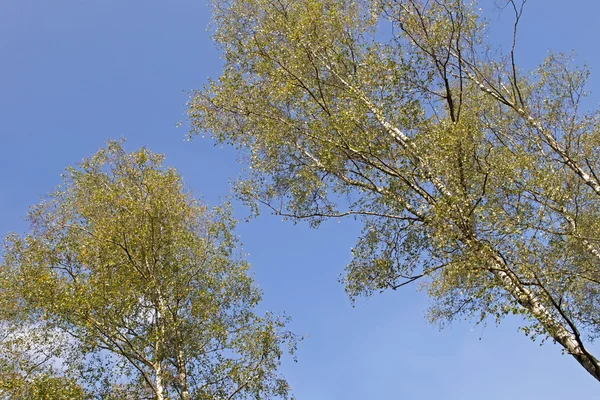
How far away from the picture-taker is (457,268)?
11.7m

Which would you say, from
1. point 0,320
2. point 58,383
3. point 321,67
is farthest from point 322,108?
point 0,320

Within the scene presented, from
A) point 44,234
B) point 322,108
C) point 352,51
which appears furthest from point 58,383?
point 352,51

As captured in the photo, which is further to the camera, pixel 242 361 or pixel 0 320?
pixel 0 320

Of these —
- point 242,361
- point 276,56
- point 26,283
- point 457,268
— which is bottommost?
point 457,268

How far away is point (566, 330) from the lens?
11.3 meters

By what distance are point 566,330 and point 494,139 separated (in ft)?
33.5

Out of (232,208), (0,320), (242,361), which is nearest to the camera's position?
(242,361)

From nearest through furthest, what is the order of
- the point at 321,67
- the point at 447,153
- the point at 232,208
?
1. the point at 447,153
2. the point at 321,67
3. the point at 232,208

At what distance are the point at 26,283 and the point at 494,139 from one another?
17325mm

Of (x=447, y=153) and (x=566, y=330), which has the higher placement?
(x=447, y=153)

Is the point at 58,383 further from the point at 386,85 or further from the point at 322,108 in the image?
the point at 386,85

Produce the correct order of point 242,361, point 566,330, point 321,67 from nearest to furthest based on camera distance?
point 566,330 < point 242,361 < point 321,67

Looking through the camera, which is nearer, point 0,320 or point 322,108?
point 322,108

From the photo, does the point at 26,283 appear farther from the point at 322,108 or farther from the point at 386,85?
the point at 386,85
